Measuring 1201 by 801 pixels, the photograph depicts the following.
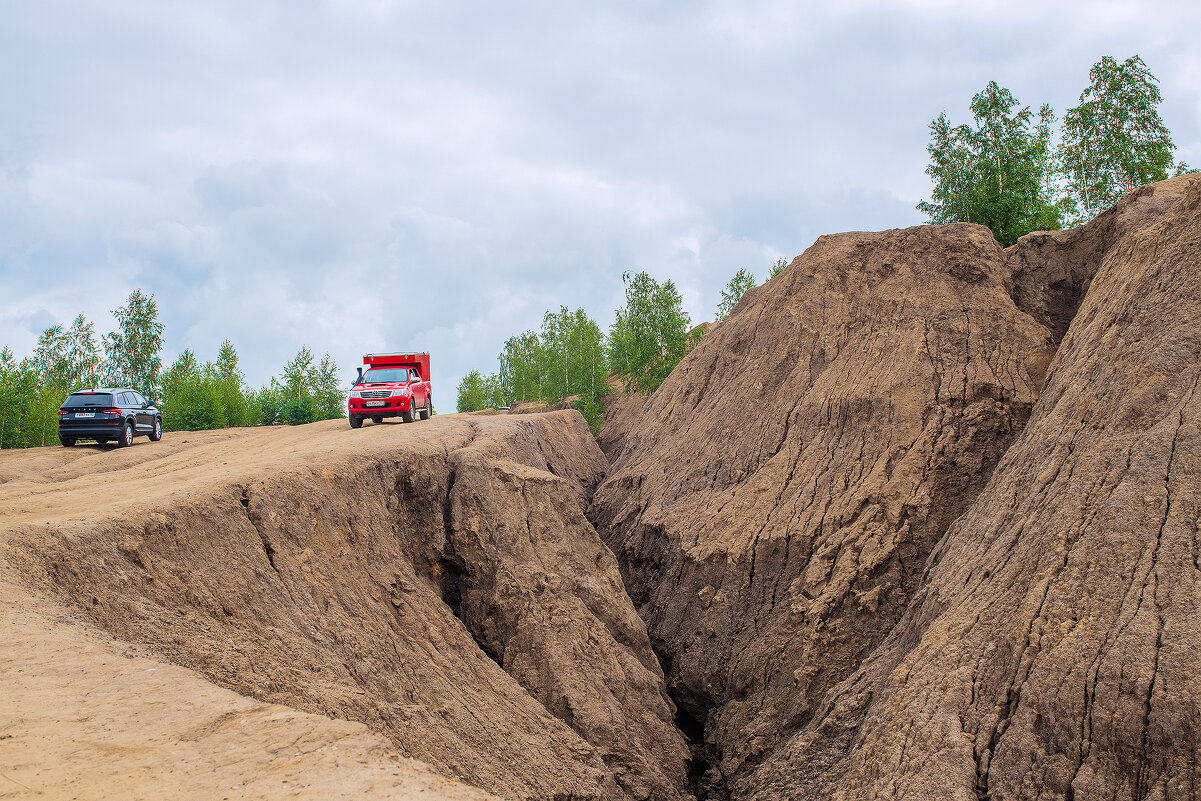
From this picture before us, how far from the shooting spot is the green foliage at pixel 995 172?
102 ft

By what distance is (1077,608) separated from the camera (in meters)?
8.36

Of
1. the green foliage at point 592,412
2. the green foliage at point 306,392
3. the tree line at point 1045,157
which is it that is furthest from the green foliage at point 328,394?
the tree line at point 1045,157

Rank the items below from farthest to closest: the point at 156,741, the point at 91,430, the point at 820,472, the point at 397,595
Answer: the point at 91,430, the point at 820,472, the point at 397,595, the point at 156,741

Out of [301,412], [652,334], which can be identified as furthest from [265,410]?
[652,334]

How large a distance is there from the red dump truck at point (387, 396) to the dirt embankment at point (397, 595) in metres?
5.89

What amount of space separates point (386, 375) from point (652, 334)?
17817 millimetres

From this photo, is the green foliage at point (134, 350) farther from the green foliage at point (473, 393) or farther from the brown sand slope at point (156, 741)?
the brown sand slope at point (156, 741)

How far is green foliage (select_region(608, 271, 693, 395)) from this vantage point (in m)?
39.4

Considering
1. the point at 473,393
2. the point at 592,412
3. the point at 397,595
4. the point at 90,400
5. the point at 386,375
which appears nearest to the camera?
the point at 397,595

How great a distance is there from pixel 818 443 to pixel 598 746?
7.84 m

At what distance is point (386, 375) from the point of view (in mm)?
25266

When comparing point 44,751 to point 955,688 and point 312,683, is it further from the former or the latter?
point 955,688

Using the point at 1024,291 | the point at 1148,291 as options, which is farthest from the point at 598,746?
the point at 1024,291

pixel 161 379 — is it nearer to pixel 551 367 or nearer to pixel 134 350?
pixel 134 350
